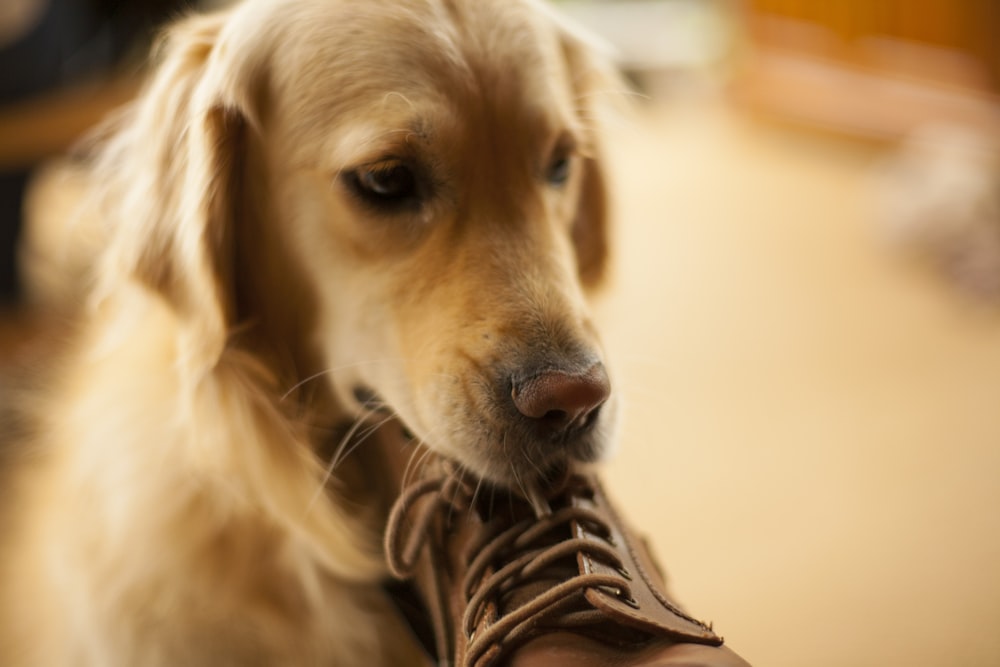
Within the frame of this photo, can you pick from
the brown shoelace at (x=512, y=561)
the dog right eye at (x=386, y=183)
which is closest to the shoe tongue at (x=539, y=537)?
the brown shoelace at (x=512, y=561)

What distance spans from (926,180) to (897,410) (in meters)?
1.38

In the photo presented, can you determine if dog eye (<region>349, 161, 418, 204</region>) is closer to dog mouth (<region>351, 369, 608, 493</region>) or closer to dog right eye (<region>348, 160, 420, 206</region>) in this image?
dog right eye (<region>348, 160, 420, 206</region>)

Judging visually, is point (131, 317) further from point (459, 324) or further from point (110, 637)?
point (459, 324)

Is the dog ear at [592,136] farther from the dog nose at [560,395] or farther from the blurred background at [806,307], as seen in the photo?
the dog nose at [560,395]

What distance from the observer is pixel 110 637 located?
3.95 ft

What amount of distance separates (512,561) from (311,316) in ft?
1.55

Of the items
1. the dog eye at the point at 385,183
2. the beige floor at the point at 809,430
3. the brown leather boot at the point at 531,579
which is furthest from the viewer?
the beige floor at the point at 809,430

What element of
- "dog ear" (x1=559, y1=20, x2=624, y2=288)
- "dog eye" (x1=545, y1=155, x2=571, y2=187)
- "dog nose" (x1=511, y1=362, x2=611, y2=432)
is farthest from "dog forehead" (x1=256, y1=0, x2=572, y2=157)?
"dog nose" (x1=511, y1=362, x2=611, y2=432)

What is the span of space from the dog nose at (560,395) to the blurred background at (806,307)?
9.7 inches

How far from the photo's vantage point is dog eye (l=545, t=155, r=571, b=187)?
4.02ft

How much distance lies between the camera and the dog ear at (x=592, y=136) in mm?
1365

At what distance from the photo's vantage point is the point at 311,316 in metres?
1.18

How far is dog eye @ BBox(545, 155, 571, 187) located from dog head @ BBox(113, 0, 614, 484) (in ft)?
Answer: 0.03

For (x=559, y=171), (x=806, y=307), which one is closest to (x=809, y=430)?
(x=806, y=307)
